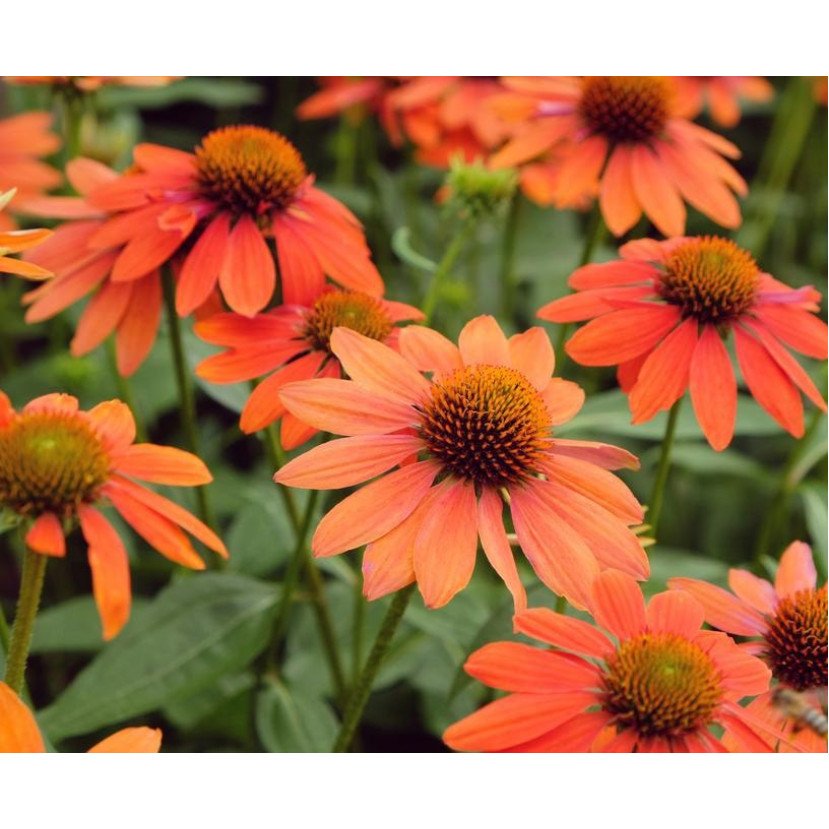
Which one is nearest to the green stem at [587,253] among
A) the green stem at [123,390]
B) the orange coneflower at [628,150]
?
the orange coneflower at [628,150]

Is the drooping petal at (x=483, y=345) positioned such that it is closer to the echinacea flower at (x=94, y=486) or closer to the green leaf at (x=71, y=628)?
the echinacea flower at (x=94, y=486)

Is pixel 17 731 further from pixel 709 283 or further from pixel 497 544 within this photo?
pixel 709 283

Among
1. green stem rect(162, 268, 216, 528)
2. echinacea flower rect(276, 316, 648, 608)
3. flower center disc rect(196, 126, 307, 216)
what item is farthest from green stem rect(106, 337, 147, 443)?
echinacea flower rect(276, 316, 648, 608)
